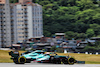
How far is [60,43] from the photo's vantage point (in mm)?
68875

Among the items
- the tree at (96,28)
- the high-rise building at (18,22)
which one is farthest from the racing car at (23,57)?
the tree at (96,28)

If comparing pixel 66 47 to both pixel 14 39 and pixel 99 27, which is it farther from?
pixel 99 27

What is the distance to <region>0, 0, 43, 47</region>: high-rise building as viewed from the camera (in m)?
67.9

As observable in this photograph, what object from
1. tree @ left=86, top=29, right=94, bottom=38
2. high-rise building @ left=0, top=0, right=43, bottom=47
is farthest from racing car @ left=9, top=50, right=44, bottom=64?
tree @ left=86, top=29, right=94, bottom=38

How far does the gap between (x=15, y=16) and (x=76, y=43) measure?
48.8 feet

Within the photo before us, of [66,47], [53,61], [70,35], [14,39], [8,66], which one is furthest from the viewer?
[70,35]

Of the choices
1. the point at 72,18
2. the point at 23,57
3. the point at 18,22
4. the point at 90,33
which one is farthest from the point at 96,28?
the point at 23,57

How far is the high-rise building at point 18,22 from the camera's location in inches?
2672

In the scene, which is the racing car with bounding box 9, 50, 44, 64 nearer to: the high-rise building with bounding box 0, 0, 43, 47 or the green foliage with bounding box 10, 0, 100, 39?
the high-rise building with bounding box 0, 0, 43, 47

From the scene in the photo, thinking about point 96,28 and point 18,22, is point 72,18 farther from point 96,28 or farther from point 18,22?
point 18,22

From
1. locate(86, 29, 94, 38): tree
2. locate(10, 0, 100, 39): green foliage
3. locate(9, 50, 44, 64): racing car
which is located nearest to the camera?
locate(9, 50, 44, 64): racing car

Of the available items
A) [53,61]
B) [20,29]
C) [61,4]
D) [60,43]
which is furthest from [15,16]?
[53,61]

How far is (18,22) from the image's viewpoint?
7056cm

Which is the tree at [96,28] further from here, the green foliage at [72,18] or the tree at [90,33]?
the tree at [90,33]
